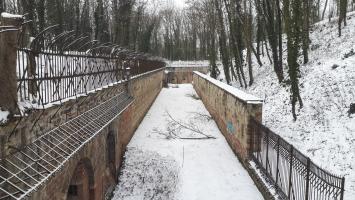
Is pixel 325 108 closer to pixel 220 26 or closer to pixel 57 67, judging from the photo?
pixel 57 67

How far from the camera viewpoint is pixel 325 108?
1241 cm

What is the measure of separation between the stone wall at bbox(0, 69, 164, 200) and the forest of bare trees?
5.12 feet

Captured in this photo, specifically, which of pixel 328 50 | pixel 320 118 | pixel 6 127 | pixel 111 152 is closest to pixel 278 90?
pixel 328 50

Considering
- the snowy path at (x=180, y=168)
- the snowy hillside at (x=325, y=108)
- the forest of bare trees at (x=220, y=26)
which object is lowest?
the snowy path at (x=180, y=168)

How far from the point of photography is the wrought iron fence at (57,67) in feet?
16.4

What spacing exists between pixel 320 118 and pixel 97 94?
738 cm

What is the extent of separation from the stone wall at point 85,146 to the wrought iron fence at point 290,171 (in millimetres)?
4067

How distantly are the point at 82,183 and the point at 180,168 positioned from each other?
4.56 meters

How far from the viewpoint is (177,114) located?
20.2 meters

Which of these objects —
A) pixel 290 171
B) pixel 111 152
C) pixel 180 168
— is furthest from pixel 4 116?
pixel 180 168

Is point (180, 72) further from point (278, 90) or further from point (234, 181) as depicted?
point (234, 181)

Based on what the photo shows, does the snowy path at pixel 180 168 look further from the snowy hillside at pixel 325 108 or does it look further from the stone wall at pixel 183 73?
the stone wall at pixel 183 73

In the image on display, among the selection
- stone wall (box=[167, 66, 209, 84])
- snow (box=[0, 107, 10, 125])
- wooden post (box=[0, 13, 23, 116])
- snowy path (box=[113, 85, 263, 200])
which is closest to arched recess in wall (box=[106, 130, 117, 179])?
snowy path (box=[113, 85, 263, 200])

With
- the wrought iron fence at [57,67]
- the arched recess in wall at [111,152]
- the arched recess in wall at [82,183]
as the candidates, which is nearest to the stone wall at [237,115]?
the arched recess in wall at [111,152]
